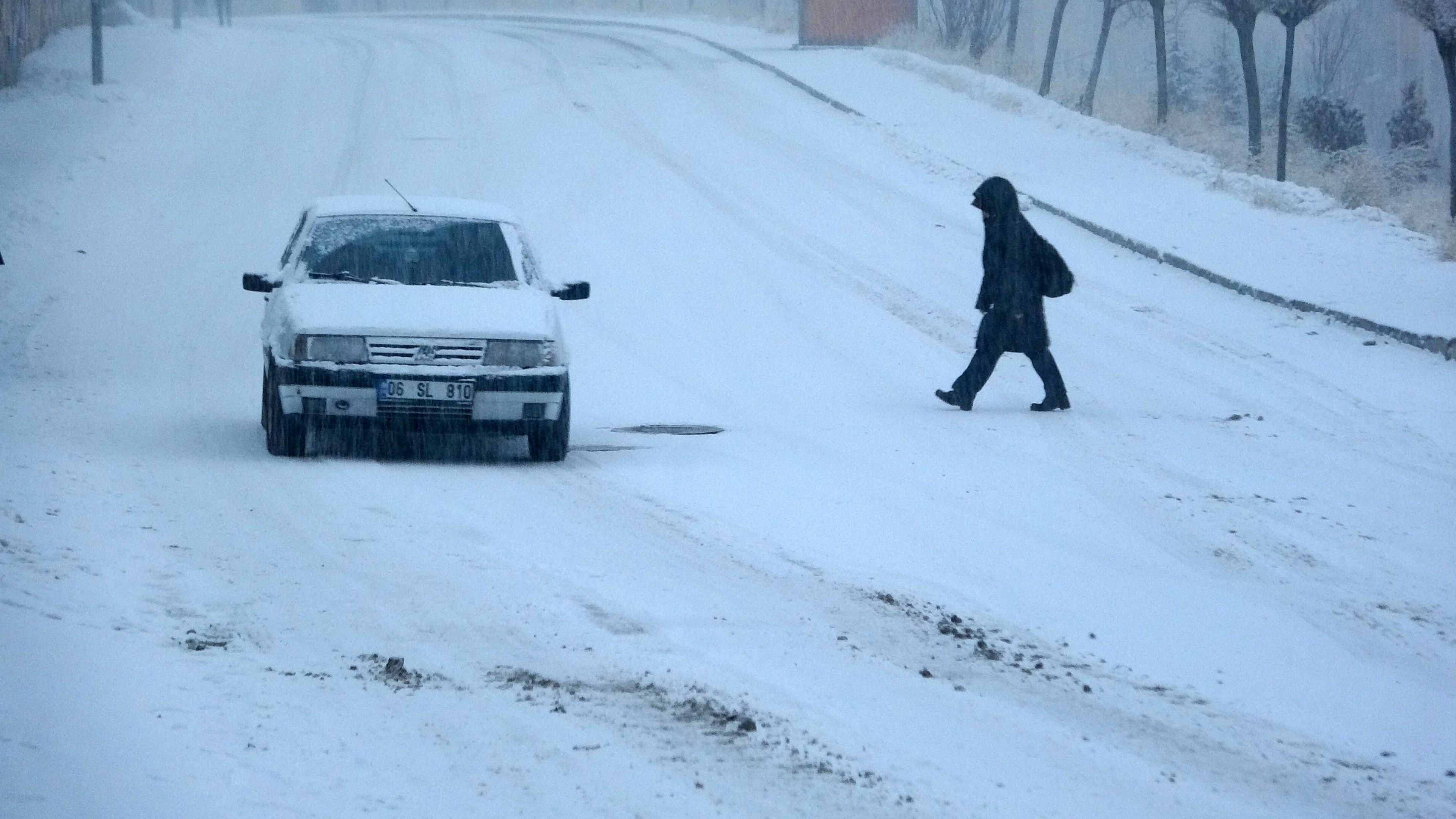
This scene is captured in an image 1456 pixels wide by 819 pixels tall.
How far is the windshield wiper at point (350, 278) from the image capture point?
10.6 m

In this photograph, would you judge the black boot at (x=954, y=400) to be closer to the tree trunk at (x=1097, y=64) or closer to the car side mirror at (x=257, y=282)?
the car side mirror at (x=257, y=282)

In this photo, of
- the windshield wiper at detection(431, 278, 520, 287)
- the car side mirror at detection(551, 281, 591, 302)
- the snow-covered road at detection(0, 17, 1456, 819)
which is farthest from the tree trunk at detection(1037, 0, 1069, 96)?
the windshield wiper at detection(431, 278, 520, 287)

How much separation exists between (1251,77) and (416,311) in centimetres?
1944

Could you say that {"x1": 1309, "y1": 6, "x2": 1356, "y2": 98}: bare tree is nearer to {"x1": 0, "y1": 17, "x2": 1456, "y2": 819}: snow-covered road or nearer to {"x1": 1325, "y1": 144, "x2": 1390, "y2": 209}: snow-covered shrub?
{"x1": 1325, "y1": 144, "x2": 1390, "y2": 209}: snow-covered shrub

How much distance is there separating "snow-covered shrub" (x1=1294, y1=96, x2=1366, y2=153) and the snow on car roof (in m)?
27.9

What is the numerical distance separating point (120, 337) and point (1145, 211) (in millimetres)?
13025

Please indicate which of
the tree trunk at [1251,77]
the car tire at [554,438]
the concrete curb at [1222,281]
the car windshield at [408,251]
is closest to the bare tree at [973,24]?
the concrete curb at [1222,281]

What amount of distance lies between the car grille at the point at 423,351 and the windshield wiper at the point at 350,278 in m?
0.95

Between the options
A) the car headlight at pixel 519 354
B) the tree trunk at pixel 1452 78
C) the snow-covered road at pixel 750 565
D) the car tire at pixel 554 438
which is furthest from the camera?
the tree trunk at pixel 1452 78

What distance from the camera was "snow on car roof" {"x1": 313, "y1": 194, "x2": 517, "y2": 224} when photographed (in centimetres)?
1120

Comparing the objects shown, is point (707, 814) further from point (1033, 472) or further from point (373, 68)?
point (373, 68)

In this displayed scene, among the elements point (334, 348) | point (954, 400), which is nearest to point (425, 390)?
point (334, 348)

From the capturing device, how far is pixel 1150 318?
646 inches

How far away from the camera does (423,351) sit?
975 cm
